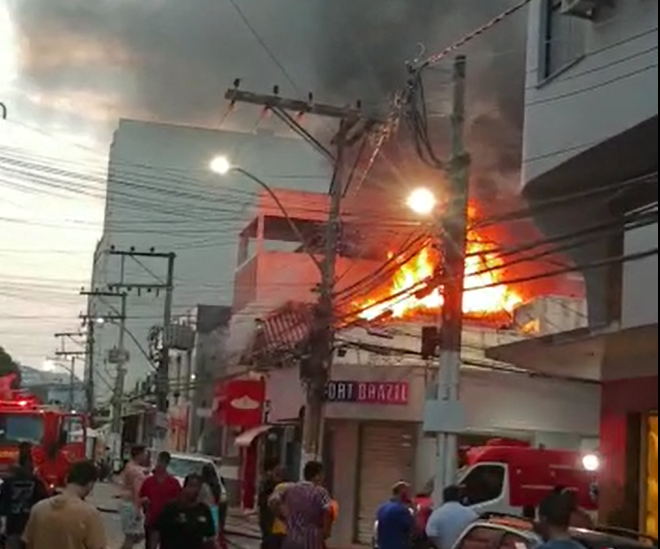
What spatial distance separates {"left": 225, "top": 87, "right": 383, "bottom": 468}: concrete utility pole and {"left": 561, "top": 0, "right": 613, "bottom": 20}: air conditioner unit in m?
8.51

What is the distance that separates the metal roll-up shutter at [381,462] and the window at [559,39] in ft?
38.9

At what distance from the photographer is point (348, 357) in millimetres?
27375

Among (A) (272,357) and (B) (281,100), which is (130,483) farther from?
(A) (272,357)

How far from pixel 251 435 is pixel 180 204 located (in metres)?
35.7

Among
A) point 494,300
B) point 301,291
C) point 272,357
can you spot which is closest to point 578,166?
point 494,300

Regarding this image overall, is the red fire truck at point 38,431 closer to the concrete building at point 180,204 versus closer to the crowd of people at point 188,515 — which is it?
the crowd of people at point 188,515

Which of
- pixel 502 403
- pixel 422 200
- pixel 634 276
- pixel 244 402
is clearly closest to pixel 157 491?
pixel 634 276

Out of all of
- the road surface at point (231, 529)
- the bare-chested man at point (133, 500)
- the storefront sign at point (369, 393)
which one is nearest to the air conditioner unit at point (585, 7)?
the bare-chested man at point (133, 500)

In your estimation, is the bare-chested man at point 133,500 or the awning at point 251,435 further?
the awning at point 251,435

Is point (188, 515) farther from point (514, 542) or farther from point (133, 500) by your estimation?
point (133, 500)

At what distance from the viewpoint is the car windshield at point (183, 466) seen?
69.8 ft

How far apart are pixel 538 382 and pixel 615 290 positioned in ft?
31.5

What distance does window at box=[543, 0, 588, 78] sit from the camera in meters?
15.3

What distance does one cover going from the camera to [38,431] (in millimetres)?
26578
